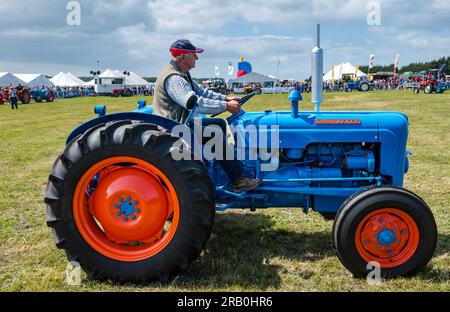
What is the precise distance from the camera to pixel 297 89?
401 centimetres

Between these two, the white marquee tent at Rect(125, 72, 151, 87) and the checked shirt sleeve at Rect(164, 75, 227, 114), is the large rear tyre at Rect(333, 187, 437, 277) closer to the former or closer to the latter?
the checked shirt sleeve at Rect(164, 75, 227, 114)

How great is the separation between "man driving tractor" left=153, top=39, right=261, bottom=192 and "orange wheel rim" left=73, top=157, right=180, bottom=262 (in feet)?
2.23

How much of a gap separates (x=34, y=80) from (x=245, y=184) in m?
48.7

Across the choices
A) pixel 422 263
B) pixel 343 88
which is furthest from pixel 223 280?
pixel 343 88

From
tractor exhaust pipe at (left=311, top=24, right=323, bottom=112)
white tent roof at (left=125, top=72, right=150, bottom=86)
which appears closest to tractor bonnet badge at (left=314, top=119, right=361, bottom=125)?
tractor exhaust pipe at (left=311, top=24, right=323, bottom=112)

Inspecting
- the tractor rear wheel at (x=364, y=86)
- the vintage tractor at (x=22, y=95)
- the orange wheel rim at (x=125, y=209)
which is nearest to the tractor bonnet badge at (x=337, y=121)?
the orange wheel rim at (x=125, y=209)

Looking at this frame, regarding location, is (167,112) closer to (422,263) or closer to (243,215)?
(243,215)

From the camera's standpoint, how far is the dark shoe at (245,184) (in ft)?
13.1

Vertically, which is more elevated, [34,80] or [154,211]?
[34,80]

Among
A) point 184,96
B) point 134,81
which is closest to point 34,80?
point 134,81

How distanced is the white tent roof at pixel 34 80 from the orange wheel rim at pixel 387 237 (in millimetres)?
48360

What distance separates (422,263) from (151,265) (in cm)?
215

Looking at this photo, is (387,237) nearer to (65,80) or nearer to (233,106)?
(233,106)

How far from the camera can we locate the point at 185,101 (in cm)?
373
